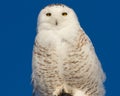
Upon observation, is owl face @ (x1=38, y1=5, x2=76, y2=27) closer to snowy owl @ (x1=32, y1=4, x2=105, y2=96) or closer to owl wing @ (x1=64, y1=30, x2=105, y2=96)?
snowy owl @ (x1=32, y1=4, x2=105, y2=96)

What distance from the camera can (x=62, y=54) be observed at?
7965mm

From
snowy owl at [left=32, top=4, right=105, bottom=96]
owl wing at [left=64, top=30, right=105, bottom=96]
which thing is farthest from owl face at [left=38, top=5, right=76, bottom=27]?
owl wing at [left=64, top=30, right=105, bottom=96]

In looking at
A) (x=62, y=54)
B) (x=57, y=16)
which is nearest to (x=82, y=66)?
(x=62, y=54)

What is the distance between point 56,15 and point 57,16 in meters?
0.01

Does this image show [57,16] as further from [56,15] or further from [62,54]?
[62,54]

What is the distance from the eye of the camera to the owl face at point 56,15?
793cm

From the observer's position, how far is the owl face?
793 cm

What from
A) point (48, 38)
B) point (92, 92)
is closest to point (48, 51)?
point (48, 38)

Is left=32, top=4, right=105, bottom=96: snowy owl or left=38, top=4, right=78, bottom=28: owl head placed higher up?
left=38, top=4, right=78, bottom=28: owl head

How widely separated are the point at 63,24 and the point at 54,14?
5.2 inches

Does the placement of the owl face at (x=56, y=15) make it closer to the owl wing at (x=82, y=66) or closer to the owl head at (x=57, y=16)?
the owl head at (x=57, y=16)

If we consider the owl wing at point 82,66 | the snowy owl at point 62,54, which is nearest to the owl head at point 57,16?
the snowy owl at point 62,54

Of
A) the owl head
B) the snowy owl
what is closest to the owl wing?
the snowy owl

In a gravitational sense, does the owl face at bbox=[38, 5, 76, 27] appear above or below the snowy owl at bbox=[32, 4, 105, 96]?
above
